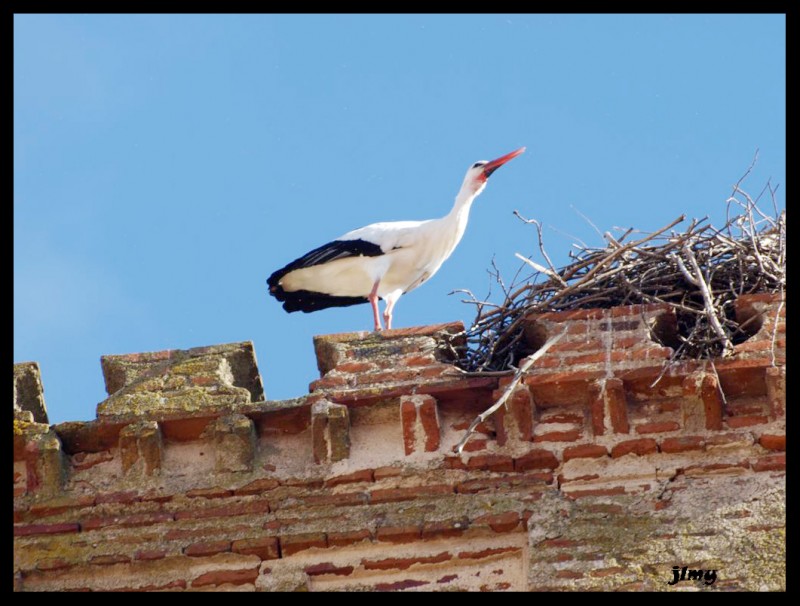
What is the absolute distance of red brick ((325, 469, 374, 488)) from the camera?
34.8 ft

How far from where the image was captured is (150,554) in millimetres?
10391

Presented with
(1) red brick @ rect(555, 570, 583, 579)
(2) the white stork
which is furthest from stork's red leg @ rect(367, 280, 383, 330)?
(1) red brick @ rect(555, 570, 583, 579)

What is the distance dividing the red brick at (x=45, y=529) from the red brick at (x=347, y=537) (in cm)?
135

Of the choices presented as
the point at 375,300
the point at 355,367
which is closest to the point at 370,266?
the point at 375,300

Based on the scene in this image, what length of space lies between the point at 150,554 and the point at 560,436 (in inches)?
85.1

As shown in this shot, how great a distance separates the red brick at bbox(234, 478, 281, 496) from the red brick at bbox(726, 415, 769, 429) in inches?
92.2

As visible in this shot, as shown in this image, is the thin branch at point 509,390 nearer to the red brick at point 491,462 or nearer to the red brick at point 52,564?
the red brick at point 491,462

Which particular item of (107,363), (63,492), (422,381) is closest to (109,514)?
(63,492)

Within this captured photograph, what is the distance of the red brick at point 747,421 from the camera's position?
411 inches

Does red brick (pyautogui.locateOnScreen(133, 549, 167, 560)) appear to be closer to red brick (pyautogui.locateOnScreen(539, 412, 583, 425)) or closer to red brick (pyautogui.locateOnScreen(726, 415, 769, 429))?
red brick (pyautogui.locateOnScreen(539, 412, 583, 425))

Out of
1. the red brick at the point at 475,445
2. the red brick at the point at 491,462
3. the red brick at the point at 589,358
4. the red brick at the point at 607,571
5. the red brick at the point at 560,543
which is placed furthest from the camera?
the red brick at the point at 589,358

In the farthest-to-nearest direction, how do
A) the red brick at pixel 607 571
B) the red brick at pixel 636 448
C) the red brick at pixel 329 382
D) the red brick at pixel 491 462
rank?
the red brick at pixel 329 382 < the red brick at pixel 491 462 < the red brick at pixel 636 448 < the red brick at pixel 607 571

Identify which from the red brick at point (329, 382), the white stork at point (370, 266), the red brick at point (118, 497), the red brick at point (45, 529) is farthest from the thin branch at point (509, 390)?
the white stork at point (370, 266)

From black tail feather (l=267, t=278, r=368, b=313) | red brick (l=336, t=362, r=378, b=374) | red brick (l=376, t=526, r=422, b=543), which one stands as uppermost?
black tail feather (l=267, t=278, r=368, b=313)
